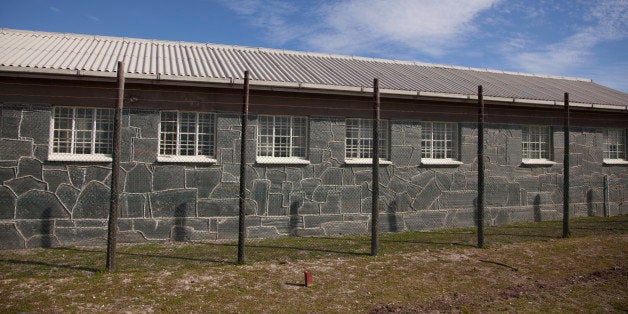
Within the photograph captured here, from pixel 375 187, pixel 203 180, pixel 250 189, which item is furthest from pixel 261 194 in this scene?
pixel 375 187

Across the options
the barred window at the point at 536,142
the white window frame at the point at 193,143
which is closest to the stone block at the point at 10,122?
the white window frame at the point at 193,143

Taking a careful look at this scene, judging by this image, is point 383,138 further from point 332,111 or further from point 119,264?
point 119,264

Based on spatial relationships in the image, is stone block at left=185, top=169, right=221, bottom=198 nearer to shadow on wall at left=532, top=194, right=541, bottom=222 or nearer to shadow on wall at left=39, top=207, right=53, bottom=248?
shadow on wall at left=39, top=207, right=53, bottom=248

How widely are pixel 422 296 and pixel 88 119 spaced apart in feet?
22.4

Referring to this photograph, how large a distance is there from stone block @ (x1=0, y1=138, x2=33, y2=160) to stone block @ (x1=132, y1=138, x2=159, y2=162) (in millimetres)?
1789

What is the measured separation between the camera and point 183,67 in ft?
31.2

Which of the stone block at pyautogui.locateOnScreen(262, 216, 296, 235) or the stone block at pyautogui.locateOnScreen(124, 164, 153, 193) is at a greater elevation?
the stone block at pyautogui.locateOnScreen(124, 164, 153, 193)

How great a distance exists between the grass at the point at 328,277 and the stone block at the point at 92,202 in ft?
2.34

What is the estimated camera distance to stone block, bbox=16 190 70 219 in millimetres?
8031

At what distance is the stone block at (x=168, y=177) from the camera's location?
8688 millimetres

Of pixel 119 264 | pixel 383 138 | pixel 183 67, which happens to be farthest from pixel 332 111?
pixel 119 264

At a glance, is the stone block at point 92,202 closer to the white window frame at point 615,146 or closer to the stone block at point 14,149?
the stone block at point 14,149

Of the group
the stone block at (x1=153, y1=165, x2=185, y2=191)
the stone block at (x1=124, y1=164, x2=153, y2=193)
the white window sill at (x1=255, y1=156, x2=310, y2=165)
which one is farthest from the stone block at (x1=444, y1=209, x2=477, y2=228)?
the stone block at (x1=124, y1=164, x2=153, y2=193)

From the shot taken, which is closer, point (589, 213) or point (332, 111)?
point (332, 111)
